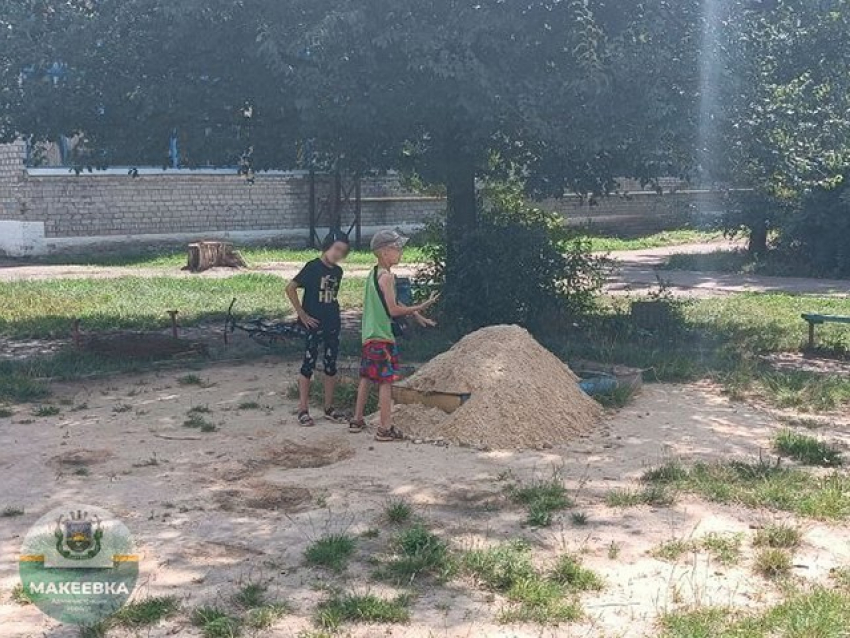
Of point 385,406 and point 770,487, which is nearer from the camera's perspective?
point 770,487

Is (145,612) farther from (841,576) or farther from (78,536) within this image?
(841,576)

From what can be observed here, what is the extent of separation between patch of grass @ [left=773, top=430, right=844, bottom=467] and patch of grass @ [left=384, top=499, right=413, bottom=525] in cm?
281

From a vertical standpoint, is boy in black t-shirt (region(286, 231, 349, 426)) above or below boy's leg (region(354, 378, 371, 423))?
above

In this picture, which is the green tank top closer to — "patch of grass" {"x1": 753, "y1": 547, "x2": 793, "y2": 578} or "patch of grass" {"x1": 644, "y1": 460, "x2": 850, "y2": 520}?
"patch of grass" {"x1": 644, "y1": 460, "x2": 850, "y2": 520}

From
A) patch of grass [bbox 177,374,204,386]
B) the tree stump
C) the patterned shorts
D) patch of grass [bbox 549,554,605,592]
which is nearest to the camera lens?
patch of grass [bbox 549,554,605,592]

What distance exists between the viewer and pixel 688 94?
10.3m

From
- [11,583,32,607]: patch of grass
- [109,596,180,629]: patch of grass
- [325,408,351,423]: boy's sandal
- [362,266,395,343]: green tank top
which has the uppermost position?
[362,266,395,343]: green tank top

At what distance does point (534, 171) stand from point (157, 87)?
4.36 metres

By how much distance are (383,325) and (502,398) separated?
997mm

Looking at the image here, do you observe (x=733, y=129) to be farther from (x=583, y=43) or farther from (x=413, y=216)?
(x=413, y=216)

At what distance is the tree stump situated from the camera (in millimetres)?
19422

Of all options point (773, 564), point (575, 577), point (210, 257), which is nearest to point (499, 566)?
point (575, 577)

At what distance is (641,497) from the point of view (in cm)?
→ 593

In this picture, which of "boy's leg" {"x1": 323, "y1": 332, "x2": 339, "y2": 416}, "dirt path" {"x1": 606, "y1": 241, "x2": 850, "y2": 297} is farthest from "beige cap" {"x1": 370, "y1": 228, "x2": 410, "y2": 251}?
"dirt path" {"x1": 606, "y1": 241, "x2": 850, "y2": 297}
